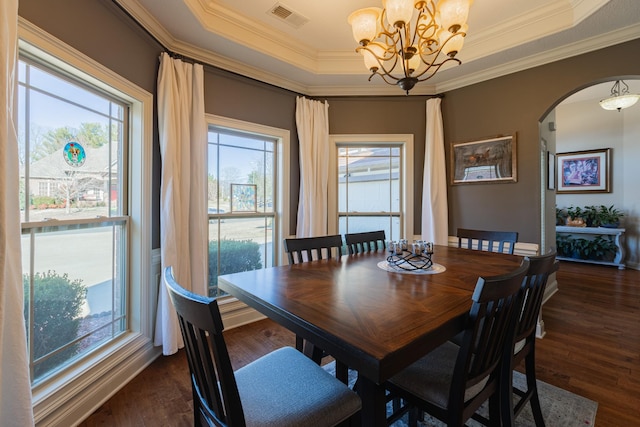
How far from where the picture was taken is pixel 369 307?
1122 mm

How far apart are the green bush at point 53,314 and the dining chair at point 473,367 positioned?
1.88 meters

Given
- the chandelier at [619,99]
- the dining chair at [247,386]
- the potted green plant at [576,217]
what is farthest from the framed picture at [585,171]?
the dining chair at [247,386]

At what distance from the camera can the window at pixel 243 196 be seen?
2.81 m

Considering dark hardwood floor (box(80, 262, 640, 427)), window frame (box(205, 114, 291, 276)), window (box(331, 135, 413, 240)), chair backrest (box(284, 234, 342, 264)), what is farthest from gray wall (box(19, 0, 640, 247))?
chair backrest (box(284, 234, 342, 264))

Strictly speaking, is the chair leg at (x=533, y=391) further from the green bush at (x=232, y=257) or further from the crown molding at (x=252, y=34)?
the crown molding at (x=252, y=34)

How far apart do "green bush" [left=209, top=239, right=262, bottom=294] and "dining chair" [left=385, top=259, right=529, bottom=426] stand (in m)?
2.12

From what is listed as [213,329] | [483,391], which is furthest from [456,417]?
[213,329]

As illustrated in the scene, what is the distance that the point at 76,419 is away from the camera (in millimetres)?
1596

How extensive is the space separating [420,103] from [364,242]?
204 centimetres

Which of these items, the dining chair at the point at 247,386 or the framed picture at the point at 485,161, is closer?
the dining chair at the point at 247,386

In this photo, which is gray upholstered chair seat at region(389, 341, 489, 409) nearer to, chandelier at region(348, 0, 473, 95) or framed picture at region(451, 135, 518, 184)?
chandelier at region(348, 0, 473, 95)

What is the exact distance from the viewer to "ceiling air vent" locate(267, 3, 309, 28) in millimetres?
2293

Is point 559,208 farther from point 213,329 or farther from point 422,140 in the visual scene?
point 213,329

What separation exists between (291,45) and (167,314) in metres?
2.72
